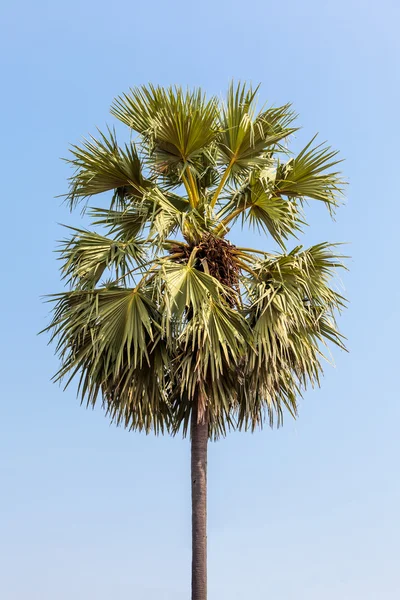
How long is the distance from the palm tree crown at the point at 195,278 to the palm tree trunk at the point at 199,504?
29cm

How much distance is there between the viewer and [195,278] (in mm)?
10586

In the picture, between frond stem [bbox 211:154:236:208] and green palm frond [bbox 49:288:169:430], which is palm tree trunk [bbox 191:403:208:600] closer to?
green palm frond [bbox 49:288:169:430]

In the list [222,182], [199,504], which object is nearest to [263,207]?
[222,182]

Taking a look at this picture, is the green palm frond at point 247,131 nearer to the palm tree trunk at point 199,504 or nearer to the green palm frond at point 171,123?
the green palm frond at point 171,123

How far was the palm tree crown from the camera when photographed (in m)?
10.6

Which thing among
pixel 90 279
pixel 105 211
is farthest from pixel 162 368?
pixel 105 211

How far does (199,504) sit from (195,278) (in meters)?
2.72

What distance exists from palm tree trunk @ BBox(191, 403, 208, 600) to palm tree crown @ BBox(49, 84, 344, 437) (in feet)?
0.96

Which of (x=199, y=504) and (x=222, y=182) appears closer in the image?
(x=199, y=504)

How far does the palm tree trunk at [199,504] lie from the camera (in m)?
10.2

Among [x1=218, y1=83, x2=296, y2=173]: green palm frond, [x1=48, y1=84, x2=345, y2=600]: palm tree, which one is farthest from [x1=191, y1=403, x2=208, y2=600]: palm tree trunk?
[x1=218, y1=83, x2=296, y2=173]: green palm frond

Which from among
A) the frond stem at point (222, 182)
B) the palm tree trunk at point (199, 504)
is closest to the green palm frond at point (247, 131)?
the frond stem at point (222, 182)

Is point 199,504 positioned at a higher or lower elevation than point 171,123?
lower

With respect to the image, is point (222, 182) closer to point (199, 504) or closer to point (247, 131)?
point (247, 131)
